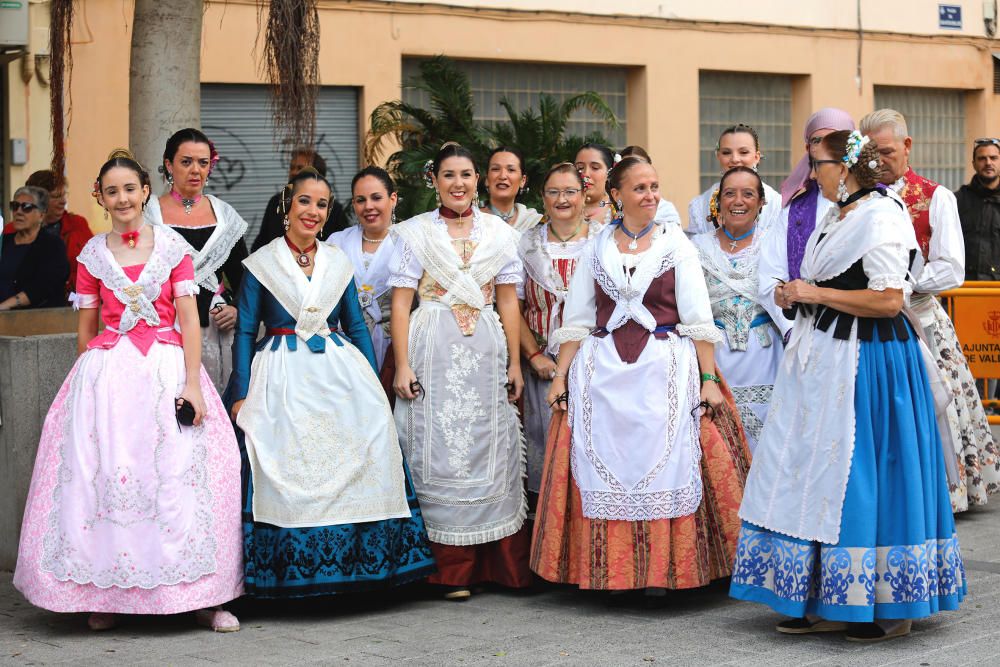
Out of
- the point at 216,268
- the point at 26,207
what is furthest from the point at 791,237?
the point at 26,207

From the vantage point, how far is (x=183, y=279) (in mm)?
6340

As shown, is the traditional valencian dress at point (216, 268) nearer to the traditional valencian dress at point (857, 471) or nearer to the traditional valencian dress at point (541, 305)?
the traditional valencian dress at point (541, 305)

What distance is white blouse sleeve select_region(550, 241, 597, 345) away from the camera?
21.8 ft

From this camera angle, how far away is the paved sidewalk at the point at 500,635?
566cm

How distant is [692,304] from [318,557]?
1944 mm

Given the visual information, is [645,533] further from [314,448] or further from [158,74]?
[158,74]

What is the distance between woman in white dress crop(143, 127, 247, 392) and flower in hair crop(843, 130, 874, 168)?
9.51ft

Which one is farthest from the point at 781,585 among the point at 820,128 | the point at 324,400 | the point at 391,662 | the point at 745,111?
the point at 745,111

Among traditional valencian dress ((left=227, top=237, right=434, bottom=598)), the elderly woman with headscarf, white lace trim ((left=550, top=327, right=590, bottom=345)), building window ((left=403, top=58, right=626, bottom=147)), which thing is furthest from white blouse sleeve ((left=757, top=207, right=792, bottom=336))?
building window ((left=403, top=58, right=626, bottom=147))

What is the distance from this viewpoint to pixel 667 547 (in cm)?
636

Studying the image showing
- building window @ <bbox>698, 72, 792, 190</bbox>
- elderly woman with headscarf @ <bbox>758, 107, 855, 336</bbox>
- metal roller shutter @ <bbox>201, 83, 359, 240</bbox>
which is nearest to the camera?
elderly woman with headscarf @ <bbox>758, 107, 855, 336</bbox>

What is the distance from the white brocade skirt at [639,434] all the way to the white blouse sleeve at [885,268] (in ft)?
3.44

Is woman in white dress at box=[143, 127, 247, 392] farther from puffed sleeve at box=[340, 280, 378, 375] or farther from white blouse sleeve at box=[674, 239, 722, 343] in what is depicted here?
white blouse sleeve at box=[674, 239, 722, 343]

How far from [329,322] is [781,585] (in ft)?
7.47
